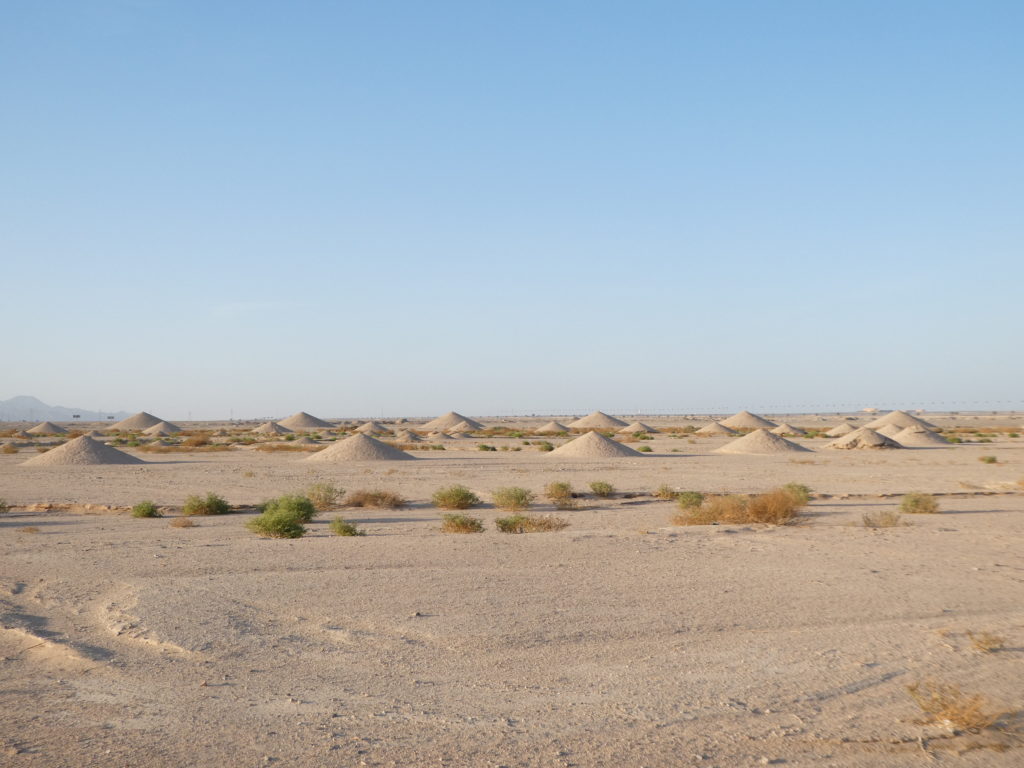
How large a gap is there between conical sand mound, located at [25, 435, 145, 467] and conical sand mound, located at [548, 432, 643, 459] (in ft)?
69.1

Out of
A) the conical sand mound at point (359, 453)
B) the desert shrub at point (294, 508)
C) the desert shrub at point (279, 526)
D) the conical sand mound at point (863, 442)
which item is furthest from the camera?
the conical sand mound at point (863, 442)

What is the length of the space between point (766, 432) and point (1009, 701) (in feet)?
144

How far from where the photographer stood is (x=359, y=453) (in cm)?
4294

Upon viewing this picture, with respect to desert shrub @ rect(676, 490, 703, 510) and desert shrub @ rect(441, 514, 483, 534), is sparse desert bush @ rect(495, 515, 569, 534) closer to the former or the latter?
desert shrub @ rect(441, 514, 483, 534)

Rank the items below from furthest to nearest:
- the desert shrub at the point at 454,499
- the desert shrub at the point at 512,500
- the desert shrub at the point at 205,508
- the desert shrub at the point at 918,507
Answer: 1. the desert shrub at the point at 454,499
2. the desert shrub at the point at 512,500
3. the desert shrub at the point at 205,508
4. the desert shrub at the point at 918,507

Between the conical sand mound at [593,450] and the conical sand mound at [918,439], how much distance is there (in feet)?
71.0

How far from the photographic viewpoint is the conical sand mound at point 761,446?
4747 centimetres

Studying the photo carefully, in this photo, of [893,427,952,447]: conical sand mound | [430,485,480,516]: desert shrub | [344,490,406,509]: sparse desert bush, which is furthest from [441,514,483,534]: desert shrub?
[893,427,952,447]: conical sand mound

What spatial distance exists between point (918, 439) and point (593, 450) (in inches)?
1021

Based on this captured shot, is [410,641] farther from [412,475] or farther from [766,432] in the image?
[766,432]

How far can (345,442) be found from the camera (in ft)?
144

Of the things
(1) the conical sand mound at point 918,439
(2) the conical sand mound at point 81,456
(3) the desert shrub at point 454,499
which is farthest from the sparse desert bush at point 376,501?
(1) the conical sand mound at point 918,439

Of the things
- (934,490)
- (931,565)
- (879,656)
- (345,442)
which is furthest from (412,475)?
(879,656)

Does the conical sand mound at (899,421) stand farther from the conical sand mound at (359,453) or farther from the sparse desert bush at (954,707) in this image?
the sparse desert bush at (954,707)
